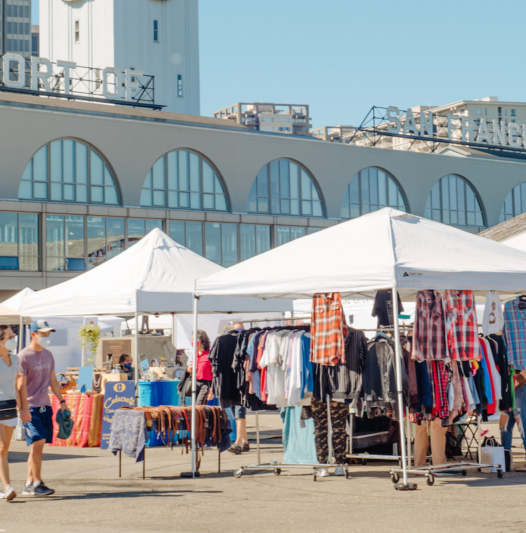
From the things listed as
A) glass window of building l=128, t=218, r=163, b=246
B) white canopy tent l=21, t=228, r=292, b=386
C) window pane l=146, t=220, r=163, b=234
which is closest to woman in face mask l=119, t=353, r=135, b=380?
white canopy tent l=21, t=228, r=292, b=386

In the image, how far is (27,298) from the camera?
1458cm

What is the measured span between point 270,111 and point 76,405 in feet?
487

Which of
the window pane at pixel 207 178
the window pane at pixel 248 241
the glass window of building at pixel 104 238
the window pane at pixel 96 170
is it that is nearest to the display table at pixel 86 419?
the glass window of building at pixel 104 238

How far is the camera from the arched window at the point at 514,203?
5850 cm

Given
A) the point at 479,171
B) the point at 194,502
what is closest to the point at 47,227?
the point at 479,171

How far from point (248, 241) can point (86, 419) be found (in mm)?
33396

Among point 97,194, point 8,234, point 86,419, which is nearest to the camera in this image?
point 86,419

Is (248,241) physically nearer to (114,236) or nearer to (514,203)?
(114,236)

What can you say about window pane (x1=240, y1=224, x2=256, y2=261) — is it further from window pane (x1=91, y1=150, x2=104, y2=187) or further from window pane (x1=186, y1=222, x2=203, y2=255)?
window pane (x1=91, y1=150, x2=104, y2=187)

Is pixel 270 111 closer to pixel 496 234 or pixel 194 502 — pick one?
pixel 496 234

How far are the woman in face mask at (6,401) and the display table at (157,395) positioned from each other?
17.5ft

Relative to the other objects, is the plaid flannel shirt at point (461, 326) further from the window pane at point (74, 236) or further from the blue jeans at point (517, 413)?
the window pane at point (74, 236)

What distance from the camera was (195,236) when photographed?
45.7 m

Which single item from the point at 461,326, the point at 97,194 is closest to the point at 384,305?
the point at 461,326
